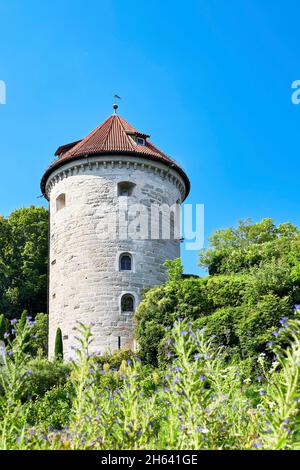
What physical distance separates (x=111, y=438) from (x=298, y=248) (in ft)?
64.8

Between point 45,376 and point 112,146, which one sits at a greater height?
point 112,146

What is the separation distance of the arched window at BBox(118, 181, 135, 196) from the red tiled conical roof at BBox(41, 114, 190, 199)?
58.2 inches

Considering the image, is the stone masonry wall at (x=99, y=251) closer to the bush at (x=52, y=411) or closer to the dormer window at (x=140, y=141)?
the dormer window at (x=140, y=141)

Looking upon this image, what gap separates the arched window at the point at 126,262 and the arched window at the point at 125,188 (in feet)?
10.1

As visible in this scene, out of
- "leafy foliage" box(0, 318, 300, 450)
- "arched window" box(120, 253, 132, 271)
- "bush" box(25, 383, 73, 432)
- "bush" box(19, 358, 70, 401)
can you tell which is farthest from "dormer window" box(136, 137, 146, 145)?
"leafy foliage" box(0, 318, 300, 450)

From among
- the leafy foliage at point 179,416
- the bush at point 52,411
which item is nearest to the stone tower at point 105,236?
the bush at point 52,411

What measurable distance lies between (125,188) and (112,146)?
2117 millimetres

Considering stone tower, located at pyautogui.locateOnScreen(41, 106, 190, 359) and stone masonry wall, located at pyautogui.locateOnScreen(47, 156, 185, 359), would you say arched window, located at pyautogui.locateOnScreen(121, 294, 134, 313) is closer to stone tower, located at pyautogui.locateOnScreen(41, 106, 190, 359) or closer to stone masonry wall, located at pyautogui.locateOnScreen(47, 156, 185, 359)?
stone tower, located at pyautogui.locateOnScreen(41, 106, 190, 359)

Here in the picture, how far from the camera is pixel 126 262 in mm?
28578

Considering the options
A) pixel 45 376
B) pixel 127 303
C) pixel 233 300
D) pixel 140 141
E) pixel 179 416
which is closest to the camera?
pixel 179 416

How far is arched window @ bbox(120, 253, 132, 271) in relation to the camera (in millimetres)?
28406

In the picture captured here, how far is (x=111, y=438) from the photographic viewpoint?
6.32 metres

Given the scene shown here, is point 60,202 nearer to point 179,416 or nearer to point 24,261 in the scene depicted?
point 24,261

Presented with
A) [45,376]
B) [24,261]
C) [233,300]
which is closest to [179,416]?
[45,376]
